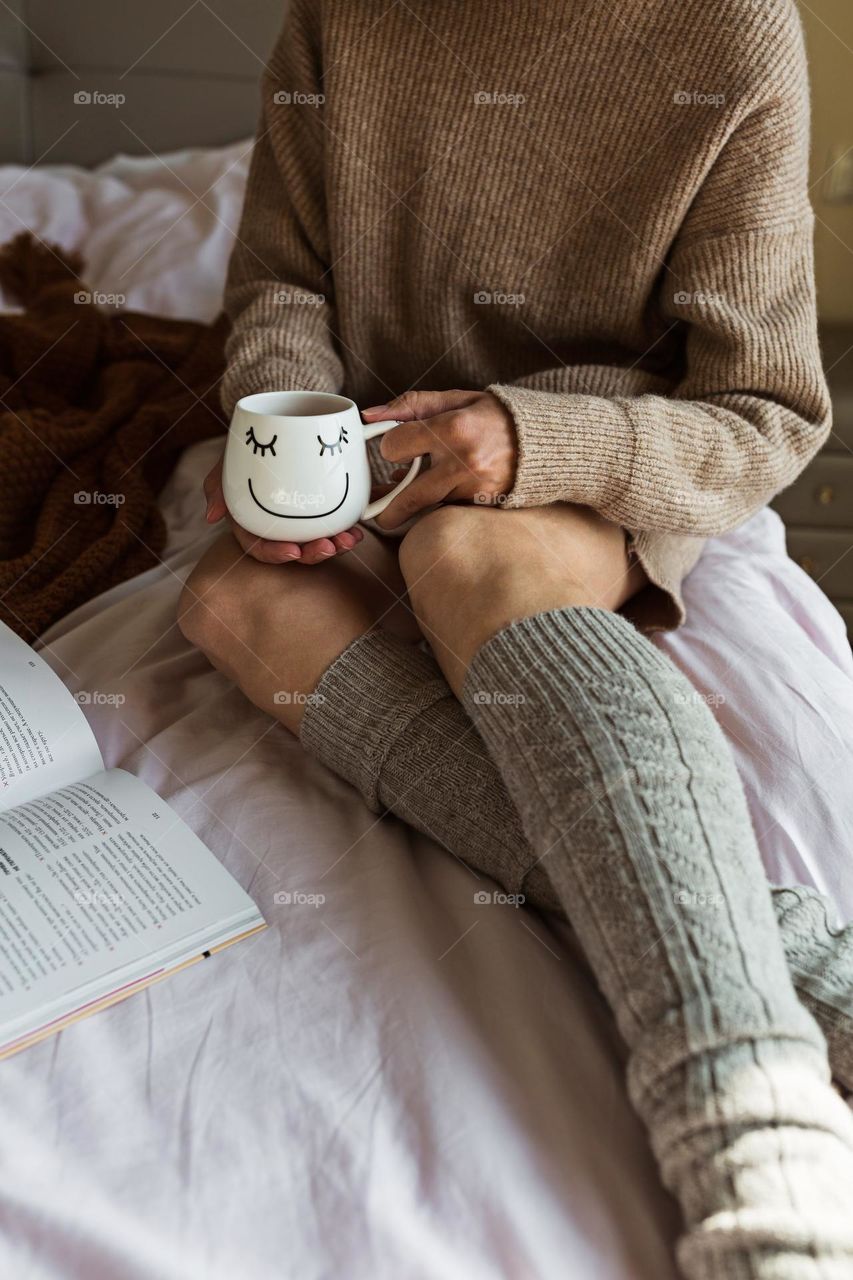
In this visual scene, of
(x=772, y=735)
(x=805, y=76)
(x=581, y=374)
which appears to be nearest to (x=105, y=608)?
(x=581, y=374)

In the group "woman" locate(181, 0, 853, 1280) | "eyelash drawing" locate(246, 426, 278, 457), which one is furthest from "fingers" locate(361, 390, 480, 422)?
"eyelash drawing" locate(246, 426, 278, 457)

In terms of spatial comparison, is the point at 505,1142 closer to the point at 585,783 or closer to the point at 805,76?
the point at 585,783

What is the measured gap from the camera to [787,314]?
0.89 metres

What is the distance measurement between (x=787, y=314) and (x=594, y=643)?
0.40 meters

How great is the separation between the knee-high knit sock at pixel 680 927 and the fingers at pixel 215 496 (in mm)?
293

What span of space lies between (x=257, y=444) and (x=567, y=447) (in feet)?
0.73

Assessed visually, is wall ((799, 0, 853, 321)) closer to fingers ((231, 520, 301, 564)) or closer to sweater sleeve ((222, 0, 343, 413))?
sweater sleeve ((222, 0, 343, 413))

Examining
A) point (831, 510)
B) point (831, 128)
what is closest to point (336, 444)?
point (831, 510)

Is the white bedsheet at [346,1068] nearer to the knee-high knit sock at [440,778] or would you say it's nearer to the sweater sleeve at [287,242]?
the knee-high knit sock at [440,778]

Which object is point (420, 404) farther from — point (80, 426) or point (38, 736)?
point (80, 426)

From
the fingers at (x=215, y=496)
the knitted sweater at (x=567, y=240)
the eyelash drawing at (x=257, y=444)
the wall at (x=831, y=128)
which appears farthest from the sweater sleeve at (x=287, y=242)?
the wall at (x=831, y=128)

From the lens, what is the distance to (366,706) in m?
0.78

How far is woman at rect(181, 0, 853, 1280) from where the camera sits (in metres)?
0.53

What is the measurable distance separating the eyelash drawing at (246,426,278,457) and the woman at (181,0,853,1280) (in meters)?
0.09
